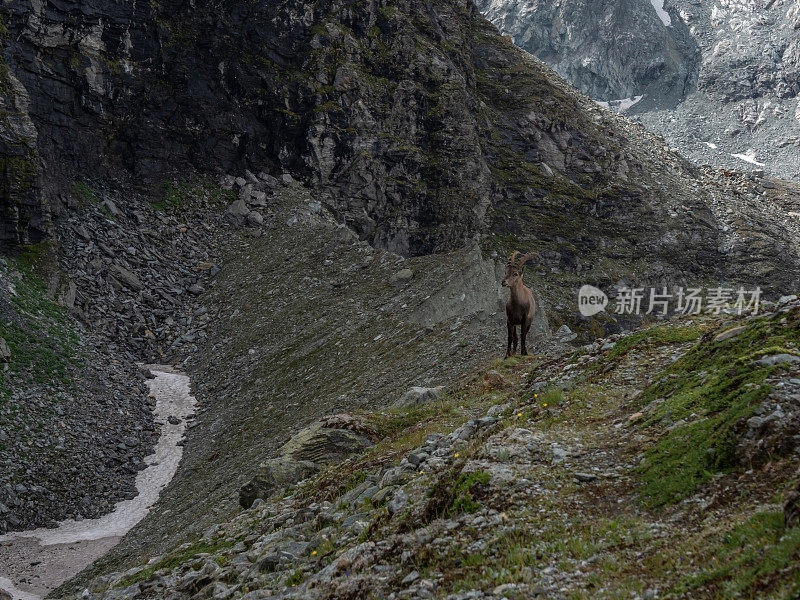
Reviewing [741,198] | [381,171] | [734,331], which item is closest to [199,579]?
[734,331]

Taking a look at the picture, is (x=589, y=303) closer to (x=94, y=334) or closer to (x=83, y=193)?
(x=94, y=334)

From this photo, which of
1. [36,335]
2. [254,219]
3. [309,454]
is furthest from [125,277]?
[309,454]

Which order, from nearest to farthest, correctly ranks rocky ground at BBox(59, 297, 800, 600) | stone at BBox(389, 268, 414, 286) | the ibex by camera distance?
rocky ground at BBox(59, 297, 800, 600) → the ibex → stone at BBox(389, 268, 414, 286)

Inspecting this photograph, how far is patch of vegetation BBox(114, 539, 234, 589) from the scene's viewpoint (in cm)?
1600

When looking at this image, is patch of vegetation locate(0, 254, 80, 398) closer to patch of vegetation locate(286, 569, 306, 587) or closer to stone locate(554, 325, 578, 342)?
stone locate(554, 325, 578, 342)

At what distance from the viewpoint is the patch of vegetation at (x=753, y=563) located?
643 centimetres

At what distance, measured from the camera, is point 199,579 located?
13.9 m

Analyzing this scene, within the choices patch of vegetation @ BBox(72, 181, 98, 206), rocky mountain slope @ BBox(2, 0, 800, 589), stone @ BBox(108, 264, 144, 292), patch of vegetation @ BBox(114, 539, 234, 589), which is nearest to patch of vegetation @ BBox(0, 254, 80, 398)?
rocky mountain slope @ BBox(2, 0, 800, 589)

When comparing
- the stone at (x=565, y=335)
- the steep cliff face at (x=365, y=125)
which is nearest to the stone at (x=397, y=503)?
the stone at (x=565, y=335)

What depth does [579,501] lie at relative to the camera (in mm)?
9992

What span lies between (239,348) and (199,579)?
35969 mm

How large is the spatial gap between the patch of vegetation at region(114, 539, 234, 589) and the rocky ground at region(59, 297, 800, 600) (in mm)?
76

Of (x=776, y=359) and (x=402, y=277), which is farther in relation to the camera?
(x=402, y=277)

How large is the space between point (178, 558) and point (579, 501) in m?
10.3
